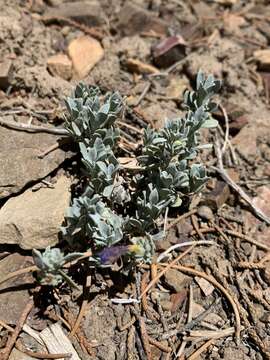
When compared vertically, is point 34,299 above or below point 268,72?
below

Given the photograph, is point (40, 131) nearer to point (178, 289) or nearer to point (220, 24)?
point (178, 289)

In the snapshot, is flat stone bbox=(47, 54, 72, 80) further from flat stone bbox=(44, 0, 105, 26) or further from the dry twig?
the dry twig

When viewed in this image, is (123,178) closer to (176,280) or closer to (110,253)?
(110,253)

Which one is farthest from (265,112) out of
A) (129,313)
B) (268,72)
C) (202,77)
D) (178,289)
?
(129,313)

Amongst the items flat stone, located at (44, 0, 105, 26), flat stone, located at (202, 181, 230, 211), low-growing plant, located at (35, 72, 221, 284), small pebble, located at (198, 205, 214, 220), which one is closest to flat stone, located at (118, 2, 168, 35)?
flat stone, located at (44, 0, 105, 26)

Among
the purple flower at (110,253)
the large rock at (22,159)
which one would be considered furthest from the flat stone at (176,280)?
the large rock at (22,159)

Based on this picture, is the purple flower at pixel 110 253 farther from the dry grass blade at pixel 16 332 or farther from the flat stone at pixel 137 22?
the flat stone at pixel 137 22
